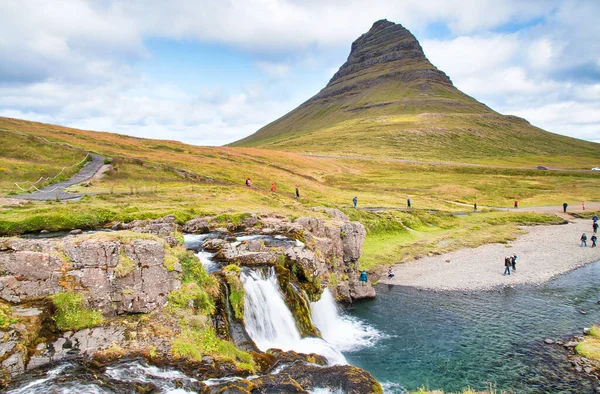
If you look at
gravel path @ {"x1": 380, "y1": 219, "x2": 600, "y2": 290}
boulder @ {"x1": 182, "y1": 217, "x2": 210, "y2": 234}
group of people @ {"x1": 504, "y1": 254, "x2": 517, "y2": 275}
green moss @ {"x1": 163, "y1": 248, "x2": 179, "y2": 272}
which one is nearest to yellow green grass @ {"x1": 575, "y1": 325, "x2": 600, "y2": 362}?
gravel path @ {"x1": 380, "y1": 219, "x2": 600, "y2": 290}

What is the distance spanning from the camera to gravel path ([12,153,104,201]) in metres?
46.8

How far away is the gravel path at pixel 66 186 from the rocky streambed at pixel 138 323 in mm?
30864

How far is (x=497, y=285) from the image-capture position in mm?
43750

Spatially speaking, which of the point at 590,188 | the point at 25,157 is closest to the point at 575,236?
the point at 590,188

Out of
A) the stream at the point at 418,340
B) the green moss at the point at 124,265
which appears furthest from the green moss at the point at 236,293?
the green moss at the point at 124,265

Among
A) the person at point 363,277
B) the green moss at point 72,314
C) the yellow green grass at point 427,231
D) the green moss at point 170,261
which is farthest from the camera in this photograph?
the yellow green grass at point 427,231

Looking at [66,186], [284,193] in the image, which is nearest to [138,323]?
[66,186]

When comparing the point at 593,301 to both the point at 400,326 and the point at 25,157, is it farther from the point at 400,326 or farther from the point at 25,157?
the point at 25,157

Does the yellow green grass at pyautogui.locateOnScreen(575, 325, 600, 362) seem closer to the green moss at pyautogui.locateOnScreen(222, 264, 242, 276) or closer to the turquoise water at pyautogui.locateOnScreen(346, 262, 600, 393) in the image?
the turquoise water at pyautogui.locateOnScreen(346, 262, 600, 393)

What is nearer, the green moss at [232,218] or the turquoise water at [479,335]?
the turquoise water at [479,335]

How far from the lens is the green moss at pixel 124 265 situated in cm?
1898

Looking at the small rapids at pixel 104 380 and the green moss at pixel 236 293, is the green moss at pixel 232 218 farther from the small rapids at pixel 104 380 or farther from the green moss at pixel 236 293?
the small rapids at pixel 104 380

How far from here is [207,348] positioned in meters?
18.8

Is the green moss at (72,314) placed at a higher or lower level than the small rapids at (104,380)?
higher
